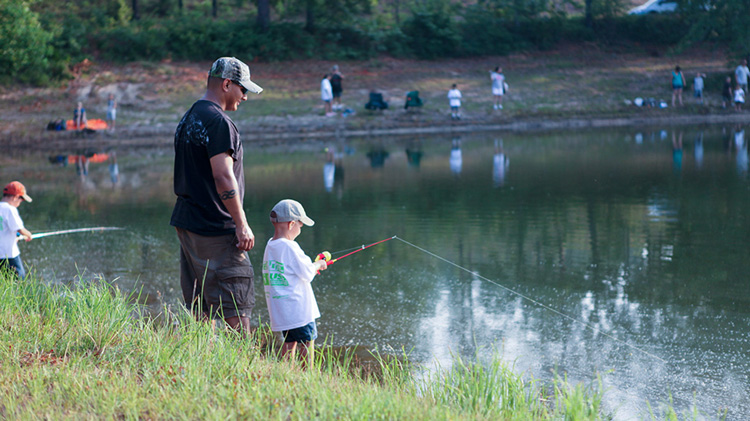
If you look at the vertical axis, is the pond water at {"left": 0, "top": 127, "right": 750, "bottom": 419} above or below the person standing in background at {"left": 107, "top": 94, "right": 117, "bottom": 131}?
below

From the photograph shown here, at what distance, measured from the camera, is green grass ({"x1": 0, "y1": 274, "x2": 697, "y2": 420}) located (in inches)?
147

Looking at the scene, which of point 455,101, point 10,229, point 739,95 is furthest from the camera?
point 739,95

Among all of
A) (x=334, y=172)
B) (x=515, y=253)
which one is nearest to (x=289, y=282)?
(x=515, y=253)

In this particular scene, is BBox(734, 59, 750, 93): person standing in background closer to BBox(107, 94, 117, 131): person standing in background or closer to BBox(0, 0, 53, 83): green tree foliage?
BBox(107, 94, 117, 131): person standing in background

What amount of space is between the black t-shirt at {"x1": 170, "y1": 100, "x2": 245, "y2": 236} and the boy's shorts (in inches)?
3.3

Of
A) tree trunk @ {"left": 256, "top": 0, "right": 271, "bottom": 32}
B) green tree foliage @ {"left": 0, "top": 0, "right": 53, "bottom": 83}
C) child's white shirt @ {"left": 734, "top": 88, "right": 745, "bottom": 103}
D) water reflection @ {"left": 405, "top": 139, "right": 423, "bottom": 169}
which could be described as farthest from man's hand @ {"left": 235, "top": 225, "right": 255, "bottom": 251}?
tree trunk @ {"left": 256, "top": 0, "right": 271, "bottom": 32}

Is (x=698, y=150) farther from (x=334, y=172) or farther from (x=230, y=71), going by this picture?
(x=230, y=71)

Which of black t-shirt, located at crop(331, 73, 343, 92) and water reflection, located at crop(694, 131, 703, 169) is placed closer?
water reflection, located at crop(694, 131, 703, 169)

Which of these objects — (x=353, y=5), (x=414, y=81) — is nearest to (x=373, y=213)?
(x=414, y=81)

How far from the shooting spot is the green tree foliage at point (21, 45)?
110ft

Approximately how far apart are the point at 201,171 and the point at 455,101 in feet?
86.2

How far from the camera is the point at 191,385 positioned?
159 inches

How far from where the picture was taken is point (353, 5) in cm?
4244

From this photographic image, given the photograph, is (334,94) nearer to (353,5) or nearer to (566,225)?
(353,5)
